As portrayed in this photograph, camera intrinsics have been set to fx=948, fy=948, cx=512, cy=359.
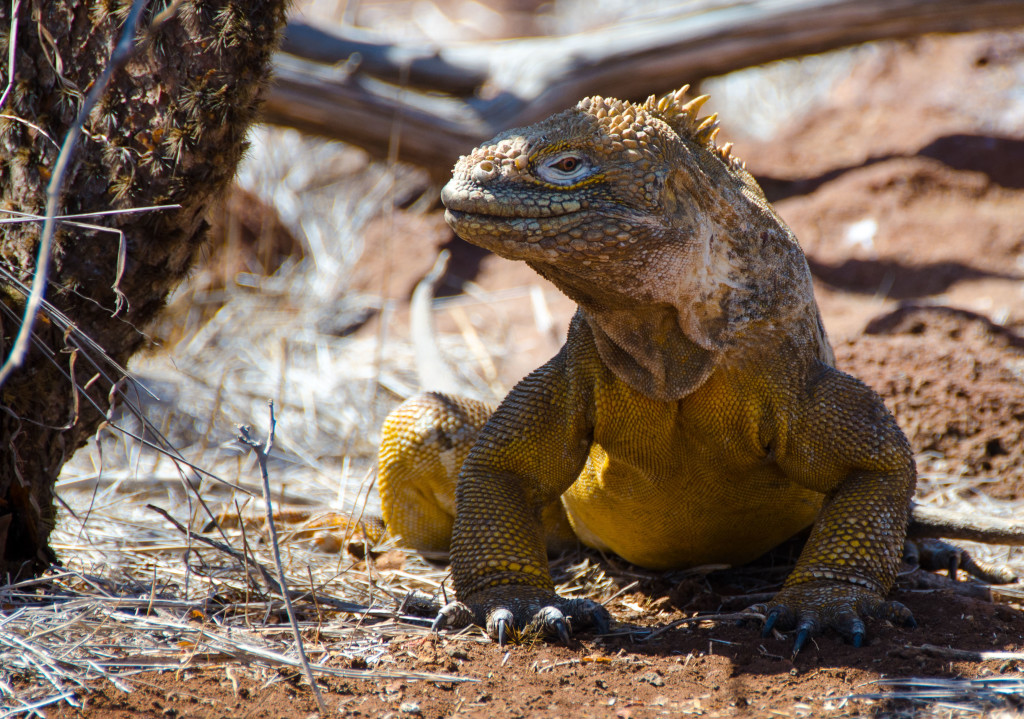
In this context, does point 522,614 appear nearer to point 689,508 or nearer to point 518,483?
point 518,483

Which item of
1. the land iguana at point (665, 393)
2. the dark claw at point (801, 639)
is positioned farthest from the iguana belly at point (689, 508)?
the dark claw at point (801, 639)

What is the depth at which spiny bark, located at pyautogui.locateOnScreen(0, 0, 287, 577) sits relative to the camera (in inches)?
144

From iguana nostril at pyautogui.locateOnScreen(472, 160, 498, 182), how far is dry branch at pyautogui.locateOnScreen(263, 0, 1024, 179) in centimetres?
589

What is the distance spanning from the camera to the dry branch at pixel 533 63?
9.12 metres

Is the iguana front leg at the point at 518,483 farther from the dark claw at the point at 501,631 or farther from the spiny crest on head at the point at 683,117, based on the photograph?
the spiny crest on head at the point at 683,117

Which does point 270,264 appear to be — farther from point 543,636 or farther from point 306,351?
point 543,636

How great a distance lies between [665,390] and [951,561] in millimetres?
2226

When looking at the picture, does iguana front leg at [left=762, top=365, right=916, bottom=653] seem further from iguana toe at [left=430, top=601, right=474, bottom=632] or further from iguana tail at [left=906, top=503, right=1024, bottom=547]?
iguana toe at [left=430, top=601, right=474, bottom=632]

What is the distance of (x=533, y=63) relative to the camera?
9.55m

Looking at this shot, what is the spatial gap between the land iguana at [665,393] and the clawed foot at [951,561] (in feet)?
1.73

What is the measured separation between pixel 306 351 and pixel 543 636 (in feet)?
19.0

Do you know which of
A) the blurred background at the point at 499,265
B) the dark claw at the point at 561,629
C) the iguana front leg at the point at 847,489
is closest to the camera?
the dark claw at the point at 561,629

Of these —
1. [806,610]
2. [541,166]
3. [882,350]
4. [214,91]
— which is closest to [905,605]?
[806,610]

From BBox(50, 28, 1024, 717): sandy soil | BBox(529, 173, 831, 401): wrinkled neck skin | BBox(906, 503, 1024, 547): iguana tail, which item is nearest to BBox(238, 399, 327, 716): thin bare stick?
BBox(50, 28, 1024, 717): sandy soil
